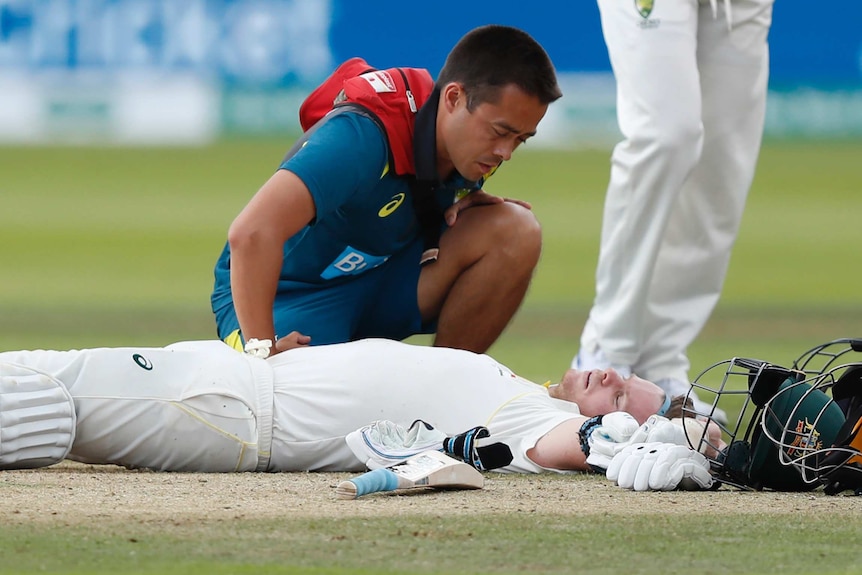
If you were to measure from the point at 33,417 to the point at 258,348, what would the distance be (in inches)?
23.2

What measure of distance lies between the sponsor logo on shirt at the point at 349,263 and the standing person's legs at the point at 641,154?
2.49ft

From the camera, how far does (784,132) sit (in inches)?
628

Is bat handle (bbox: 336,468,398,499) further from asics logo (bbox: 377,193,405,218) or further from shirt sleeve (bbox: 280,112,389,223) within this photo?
asics logo (bbox: 377,193,405,218)

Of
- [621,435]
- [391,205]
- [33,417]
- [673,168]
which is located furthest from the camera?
[673,168]

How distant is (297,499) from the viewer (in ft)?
9.12

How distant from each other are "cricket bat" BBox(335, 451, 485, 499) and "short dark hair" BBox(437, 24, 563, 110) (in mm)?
1033

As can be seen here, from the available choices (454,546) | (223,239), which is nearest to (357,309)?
(454,546)

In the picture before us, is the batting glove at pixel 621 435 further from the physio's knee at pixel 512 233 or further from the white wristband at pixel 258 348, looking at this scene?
the physio's knee at pixel 512 233

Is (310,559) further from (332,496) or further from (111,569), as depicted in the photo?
(332,496)

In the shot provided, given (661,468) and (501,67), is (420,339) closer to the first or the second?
(501,67)

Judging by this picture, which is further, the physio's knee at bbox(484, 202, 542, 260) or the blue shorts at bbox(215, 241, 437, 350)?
the physio's knee at bbox(484, 202, 542, 260)

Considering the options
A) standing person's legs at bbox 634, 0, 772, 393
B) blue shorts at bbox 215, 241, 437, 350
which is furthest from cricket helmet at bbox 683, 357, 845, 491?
standing person's legs at bbox 634, 0, 772, 393

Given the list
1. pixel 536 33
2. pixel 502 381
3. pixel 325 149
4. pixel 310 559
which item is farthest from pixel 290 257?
pixel 536 33

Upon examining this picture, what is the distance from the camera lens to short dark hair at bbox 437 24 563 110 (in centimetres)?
362
